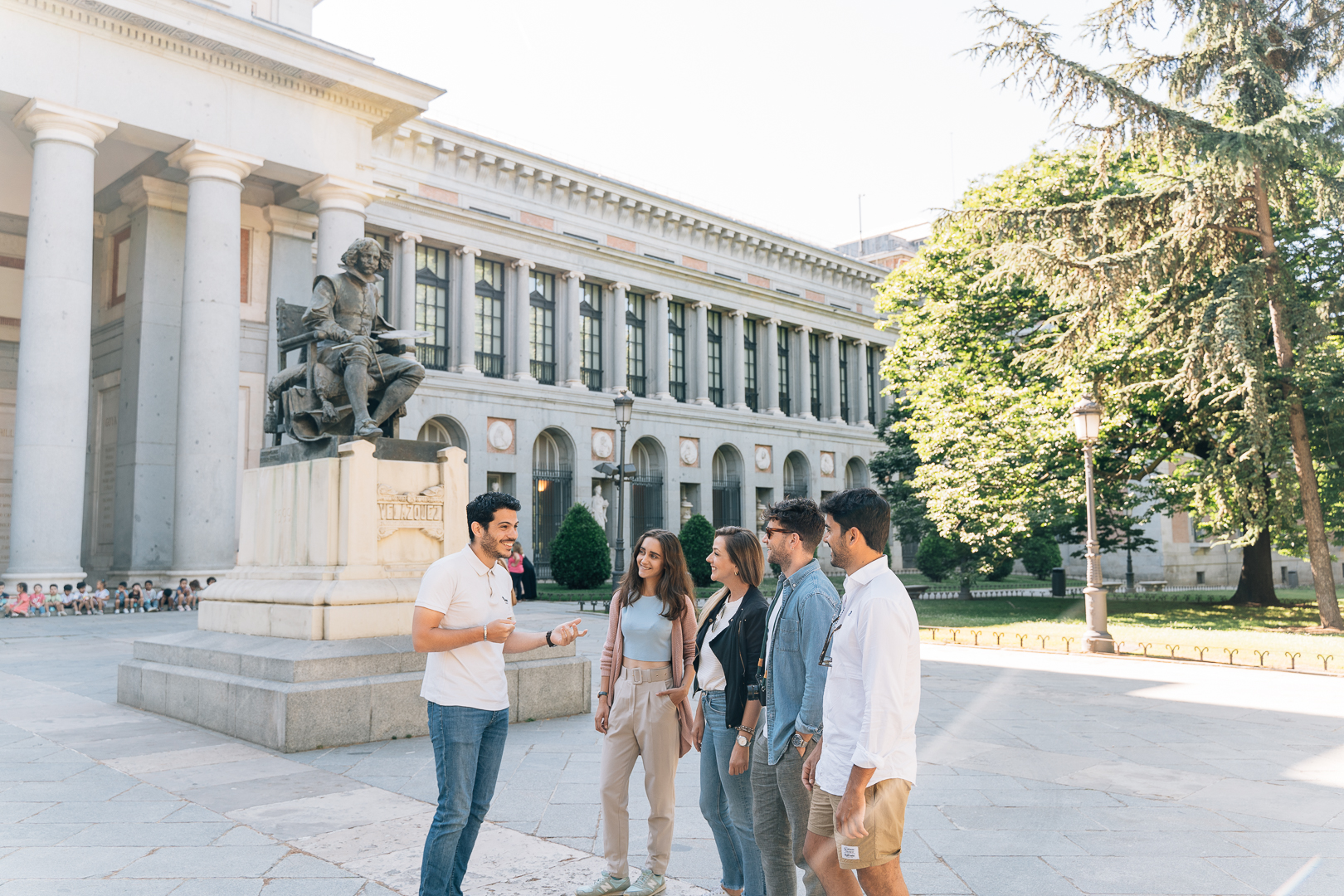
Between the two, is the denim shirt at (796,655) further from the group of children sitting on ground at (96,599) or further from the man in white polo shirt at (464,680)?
the group of children sitting on ground at (96,599)

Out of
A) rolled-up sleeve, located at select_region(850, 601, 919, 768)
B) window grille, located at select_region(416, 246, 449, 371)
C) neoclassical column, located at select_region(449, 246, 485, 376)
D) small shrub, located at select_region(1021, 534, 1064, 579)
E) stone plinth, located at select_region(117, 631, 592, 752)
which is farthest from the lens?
small shrub, located at select_region(1021, 534, 1064, 579)

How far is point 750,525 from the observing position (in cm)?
4703

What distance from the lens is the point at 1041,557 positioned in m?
40.9

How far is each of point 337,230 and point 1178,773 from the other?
990 inches

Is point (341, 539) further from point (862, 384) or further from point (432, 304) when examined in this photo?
point (862, 384)

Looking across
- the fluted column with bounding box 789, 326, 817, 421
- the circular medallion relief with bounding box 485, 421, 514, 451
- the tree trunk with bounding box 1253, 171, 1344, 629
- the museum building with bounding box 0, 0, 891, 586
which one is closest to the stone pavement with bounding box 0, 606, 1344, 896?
the museum building with bounding box 0, 0, 891, 586

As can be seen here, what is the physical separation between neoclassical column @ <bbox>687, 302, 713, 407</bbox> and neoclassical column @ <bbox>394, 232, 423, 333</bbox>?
15.6m

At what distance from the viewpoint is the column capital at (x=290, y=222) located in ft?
91.9

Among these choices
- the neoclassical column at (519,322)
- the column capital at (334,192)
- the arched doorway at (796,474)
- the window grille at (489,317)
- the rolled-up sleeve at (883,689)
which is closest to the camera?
the rolled-up sleeve at (883,689)

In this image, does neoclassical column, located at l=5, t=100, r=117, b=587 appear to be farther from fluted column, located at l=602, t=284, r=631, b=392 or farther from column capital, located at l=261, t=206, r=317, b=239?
fluted column, located at l=602, t=284, r=631, b=392

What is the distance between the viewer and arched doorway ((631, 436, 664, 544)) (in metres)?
43.8

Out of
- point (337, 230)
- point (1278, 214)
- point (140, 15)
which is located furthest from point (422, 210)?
point (1278, 214)

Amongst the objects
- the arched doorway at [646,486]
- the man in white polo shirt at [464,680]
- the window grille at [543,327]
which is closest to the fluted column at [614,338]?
the window grille at [543,327]

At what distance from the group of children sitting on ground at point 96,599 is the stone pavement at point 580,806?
12141mm
